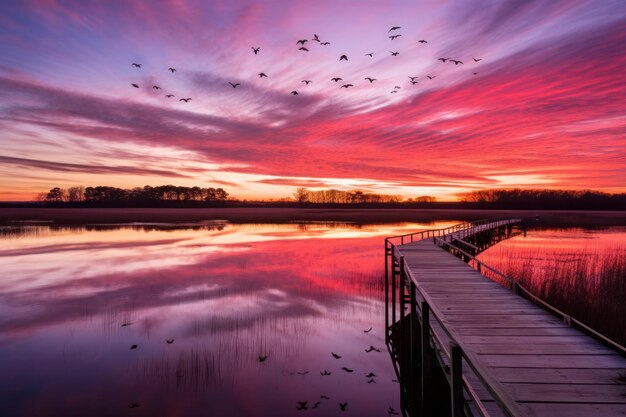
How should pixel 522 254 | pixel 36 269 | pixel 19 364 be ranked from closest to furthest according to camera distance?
pixel 19 364 → pixel 36 269 → pixel 522 254

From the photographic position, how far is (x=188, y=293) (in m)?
20.3

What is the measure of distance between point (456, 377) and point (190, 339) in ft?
35.9

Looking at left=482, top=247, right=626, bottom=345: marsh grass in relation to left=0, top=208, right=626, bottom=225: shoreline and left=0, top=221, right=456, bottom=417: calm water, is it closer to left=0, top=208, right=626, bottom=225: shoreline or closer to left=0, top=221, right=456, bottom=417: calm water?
left=0, top=221, right=456, bottom=417: calm water

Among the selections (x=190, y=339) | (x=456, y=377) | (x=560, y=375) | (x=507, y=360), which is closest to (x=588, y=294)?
(x=507, y=360)

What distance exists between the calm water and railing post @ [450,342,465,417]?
4.80 meters

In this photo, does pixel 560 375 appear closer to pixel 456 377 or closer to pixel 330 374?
pixel 456 377

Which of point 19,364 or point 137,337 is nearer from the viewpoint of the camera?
point 19,364

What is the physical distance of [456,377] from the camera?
4859 millimetres

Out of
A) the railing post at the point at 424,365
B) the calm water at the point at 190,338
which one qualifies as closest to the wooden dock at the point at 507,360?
the railing post at the point at 424,365

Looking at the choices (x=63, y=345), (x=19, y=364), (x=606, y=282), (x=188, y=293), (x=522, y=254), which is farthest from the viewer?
(x=522, y=254)

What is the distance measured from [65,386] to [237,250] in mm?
26244

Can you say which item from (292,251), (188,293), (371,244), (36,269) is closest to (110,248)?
(36,269)

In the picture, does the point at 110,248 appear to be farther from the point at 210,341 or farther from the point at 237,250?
the point at 210,341

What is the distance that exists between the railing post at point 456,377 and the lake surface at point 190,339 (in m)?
4.76
